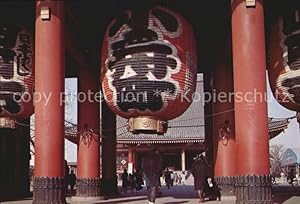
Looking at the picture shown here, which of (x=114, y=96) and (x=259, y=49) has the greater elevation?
(x=259, y=49)

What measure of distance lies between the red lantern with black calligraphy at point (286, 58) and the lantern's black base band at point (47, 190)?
5.55 meters

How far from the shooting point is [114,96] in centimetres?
1063

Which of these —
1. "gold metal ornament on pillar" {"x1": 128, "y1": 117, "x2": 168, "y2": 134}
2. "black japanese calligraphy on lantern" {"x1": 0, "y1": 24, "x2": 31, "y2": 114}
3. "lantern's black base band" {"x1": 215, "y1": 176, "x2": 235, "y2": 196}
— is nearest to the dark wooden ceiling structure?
"black japanese calligraphy on lantern" {"x1": 0, "y1": 24, "x2": 31, "y2": 114}

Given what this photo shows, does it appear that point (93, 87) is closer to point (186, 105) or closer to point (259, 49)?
point (186, 105)

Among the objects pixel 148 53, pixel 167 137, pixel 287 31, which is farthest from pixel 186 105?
pixel 167 137

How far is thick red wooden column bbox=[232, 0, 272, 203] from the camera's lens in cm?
932

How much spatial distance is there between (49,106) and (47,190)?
1753 millimetres

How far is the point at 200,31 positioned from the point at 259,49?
560 centimetres

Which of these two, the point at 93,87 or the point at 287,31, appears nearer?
the point at 287,31

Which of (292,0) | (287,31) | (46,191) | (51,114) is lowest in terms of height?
(46,191)

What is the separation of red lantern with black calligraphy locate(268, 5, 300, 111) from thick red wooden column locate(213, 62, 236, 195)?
3357 millimetres

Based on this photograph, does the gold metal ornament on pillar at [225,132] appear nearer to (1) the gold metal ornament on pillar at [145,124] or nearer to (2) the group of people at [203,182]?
(2) the group of people at [203,182]

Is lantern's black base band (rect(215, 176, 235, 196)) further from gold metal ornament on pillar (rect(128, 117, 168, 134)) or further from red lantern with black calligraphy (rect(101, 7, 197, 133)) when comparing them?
gold metal ornament on pillar (rect(128, 117, 168, 134))

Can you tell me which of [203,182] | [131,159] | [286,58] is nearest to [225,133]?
[203,182]
